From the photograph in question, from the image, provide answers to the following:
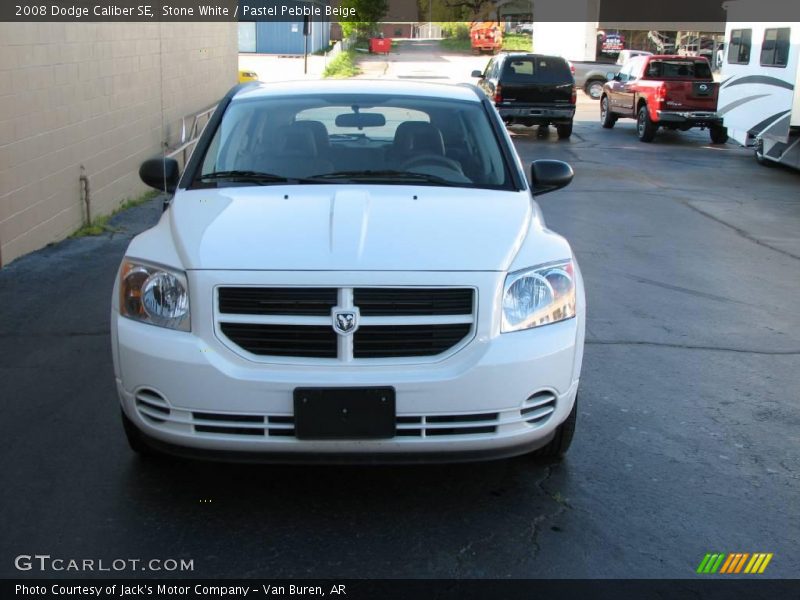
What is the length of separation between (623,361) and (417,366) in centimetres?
286

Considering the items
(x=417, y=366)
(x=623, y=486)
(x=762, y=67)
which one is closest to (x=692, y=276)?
(x=623, y=486)

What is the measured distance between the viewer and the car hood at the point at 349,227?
3.87 metres

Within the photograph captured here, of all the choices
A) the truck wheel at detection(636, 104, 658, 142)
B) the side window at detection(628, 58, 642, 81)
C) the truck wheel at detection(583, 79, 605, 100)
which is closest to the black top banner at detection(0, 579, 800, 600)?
the truck wheel at detection(636, 104, 658, 142)

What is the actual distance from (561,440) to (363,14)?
215 feet

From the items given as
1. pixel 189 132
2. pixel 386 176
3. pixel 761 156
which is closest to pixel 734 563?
pixel 386 176

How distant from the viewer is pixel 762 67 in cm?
1739

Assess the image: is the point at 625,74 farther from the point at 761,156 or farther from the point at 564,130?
the point at 761,156

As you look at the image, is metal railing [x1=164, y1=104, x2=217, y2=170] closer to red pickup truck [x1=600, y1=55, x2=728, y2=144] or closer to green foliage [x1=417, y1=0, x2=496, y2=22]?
red pickup truck [x1=600, y1=55, x2=728, y2=144]

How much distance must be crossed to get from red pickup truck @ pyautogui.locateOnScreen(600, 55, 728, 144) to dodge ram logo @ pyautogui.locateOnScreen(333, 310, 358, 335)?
1849cm

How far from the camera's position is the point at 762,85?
56.6 feet

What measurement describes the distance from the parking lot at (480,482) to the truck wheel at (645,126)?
14.4 m

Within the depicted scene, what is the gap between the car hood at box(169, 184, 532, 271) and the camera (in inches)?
152

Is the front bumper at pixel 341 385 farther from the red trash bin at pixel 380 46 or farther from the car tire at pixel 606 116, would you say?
the red trash bin at pixel 380 46

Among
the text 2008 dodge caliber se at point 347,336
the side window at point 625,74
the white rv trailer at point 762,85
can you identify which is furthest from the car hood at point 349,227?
the side window at point 625,74
